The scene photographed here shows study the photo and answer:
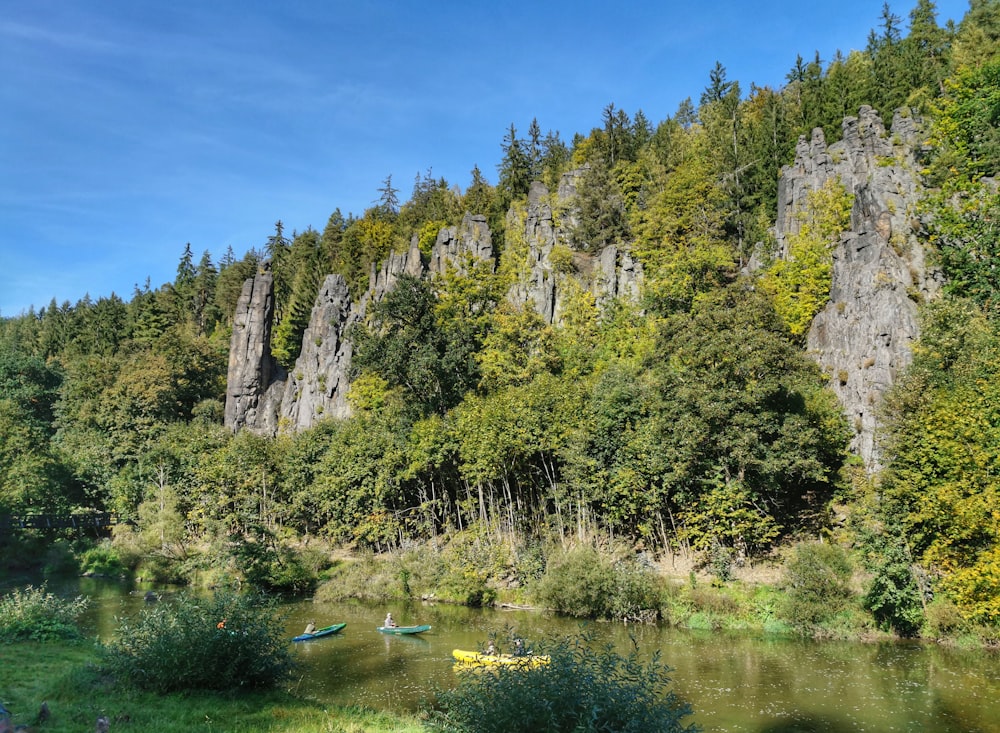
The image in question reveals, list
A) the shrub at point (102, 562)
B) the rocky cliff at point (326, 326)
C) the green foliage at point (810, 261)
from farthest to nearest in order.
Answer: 1. the rocky cliff at point (326, 326)
2. the shrub at point (102, 562)
3. the green foliage at point (810, 261)

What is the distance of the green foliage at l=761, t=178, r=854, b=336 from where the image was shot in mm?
48812

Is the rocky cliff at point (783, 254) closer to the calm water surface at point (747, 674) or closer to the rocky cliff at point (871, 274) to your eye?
the rocky cliff at point (871, 274)

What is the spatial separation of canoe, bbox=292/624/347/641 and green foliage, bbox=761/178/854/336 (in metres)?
37.9

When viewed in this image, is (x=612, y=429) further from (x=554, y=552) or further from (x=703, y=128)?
(x=703, y=128)

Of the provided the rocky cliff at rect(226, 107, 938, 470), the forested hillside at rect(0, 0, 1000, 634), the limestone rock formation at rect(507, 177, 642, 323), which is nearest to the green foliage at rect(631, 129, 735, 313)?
the forested hillside at rect(0, 0, 1000, 634)

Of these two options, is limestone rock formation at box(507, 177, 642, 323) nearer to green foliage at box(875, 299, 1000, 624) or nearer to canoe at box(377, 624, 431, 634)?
green foliage at box(875, 299, 1000, 624)

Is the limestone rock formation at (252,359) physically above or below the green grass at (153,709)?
above

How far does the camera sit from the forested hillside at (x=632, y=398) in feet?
104

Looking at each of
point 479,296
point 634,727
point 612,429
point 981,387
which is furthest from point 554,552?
point 479,296

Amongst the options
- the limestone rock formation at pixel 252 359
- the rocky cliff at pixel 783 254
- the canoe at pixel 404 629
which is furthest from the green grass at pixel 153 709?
the limestone rock formation at pixel 252 359

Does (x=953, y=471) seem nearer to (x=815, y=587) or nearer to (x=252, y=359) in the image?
(x=815, y=587)

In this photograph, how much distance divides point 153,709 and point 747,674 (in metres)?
19.7

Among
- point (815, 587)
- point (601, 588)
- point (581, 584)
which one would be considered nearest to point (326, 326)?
point (581, 584)

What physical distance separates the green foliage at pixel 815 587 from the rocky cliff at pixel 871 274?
24.8 feet
